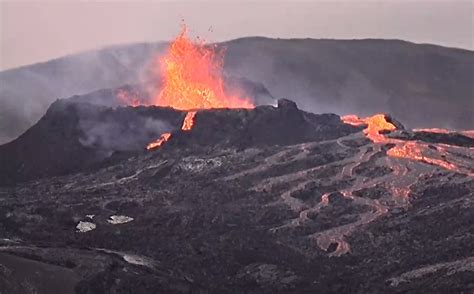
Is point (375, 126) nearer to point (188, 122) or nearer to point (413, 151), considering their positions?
point (413, 151)

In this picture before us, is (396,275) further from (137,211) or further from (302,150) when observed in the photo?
(302,150)

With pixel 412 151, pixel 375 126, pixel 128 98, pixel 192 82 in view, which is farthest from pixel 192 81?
pixel 412 151

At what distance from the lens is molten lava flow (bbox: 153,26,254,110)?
12925 cm

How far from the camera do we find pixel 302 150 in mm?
101125

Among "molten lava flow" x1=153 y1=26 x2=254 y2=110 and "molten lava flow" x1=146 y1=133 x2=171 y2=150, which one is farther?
"molten lava flow" x1=153 y1=26 x2=254 y2=110

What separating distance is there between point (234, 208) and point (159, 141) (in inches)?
1078

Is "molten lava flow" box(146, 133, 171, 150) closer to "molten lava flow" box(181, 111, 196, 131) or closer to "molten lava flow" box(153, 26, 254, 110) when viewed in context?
"molten lava flow" box(181, 111, 196, 131)

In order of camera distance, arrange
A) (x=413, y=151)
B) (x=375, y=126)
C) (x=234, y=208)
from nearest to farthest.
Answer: (x=234, y=208) → (x=413, y=151) → (x=375, y=126)

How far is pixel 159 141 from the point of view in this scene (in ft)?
365

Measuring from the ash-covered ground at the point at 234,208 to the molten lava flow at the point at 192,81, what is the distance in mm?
9991

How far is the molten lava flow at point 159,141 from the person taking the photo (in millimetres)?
109231

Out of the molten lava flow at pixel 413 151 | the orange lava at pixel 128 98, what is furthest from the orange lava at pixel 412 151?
the orange lava at pixel 128 98

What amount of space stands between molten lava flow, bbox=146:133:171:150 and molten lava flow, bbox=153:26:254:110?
42.4 ft

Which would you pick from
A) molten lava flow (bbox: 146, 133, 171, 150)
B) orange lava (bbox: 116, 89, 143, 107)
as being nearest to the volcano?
molten lava flow (bbox: 146, 133, 171, 150)
